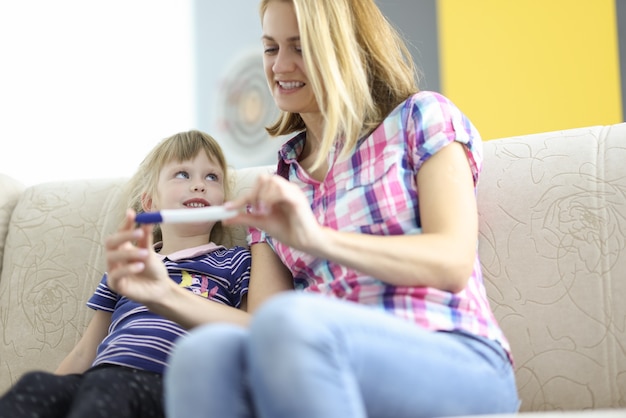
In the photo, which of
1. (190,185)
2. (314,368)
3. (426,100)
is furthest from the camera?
(190,185)

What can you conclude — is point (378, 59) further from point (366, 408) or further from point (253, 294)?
point (366, 408)

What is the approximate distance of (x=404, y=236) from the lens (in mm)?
1022

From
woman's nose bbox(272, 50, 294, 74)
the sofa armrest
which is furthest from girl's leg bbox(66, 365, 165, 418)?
the sofa armrest

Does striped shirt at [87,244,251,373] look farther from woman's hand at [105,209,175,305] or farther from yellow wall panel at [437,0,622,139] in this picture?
yellow wall panel at [437,0,622,139]

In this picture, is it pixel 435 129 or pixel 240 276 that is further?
pixel 240 276

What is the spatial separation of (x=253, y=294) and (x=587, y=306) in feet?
1.80

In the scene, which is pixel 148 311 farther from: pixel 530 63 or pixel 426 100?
pixel 530 63

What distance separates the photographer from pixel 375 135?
1.22 meters

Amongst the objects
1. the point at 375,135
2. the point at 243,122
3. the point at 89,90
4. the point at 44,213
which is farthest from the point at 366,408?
the point at 89,90

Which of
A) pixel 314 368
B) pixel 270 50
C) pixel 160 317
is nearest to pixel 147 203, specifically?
pixel 160 317

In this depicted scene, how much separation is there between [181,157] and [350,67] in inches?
18.9

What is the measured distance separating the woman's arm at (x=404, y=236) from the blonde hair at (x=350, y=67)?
0.17 m

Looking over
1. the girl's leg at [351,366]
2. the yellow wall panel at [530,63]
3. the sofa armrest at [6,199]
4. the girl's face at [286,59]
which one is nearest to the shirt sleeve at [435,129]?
the girl's face at [286,59]

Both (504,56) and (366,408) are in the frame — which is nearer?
(366,408)
